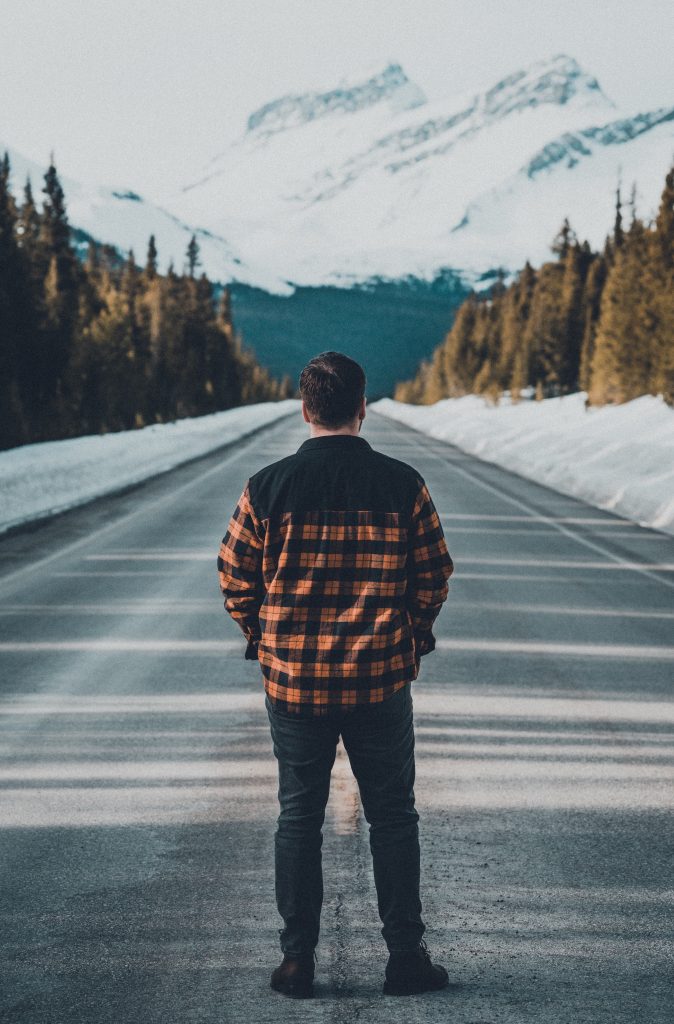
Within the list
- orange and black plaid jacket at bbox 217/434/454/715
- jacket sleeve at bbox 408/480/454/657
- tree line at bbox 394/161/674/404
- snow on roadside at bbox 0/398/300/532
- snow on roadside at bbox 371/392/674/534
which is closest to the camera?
orange and black plaid jacket at bbox 217/434/454/715

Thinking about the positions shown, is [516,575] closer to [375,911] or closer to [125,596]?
[125,596]

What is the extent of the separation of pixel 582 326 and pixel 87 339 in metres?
35.5

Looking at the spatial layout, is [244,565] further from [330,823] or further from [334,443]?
[330,823]

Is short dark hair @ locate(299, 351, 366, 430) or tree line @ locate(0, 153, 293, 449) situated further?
tree line @ locate(0, 153, 293, 449)

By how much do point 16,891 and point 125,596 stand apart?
674cm

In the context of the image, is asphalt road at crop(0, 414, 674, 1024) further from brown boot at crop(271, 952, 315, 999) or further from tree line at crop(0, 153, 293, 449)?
tree line at crop(0, 153, 293, 449)

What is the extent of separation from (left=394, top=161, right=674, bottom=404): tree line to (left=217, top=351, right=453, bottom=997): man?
3800 centimetres

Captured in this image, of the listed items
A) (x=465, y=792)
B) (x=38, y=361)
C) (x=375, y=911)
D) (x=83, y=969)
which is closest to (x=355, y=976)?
(x=375, y=911)

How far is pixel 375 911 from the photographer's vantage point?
4051 millimetres

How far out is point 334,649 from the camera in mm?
3430

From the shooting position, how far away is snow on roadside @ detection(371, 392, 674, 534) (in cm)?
2059

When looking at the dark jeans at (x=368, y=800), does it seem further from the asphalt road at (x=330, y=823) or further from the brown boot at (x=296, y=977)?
the asphalt road at (x=330, y=823)

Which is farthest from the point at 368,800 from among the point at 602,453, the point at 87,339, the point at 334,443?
the point at 87,339

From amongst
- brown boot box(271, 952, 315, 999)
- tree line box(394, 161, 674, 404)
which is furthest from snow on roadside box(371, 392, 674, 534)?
brown boot box(271, 952, 315, 999)
